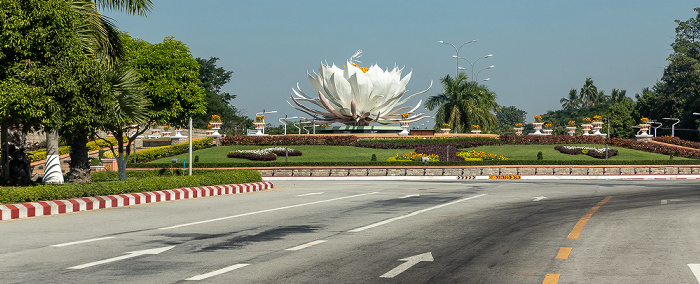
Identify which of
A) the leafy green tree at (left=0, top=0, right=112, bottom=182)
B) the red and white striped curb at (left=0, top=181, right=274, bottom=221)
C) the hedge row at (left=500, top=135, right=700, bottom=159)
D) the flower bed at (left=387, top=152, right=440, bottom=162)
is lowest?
the red and white striped curb at (left=0, top=181, right=274, bottom=221)

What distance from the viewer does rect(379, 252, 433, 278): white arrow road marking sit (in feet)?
26.7

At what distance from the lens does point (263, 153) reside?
160 feet

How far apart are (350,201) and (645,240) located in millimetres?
10492

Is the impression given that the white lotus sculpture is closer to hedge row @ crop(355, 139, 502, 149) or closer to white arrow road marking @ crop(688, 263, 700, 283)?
hedge row @ crop(355, 139, 502, 149)

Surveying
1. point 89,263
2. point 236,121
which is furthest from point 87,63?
point 236,121

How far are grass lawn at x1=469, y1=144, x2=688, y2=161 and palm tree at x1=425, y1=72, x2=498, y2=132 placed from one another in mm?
14998

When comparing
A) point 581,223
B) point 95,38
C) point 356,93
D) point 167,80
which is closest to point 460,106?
point 356,93

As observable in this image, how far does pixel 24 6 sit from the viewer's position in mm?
17469

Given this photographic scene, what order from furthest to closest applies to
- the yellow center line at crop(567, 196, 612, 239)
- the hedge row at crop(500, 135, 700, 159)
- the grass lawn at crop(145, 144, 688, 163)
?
1. the hedge row at crop(500, 135, 700, 159)
2. the grass lawn at crop(145, 144, 688, 163)
3. the yellow center line at crop(567, 196, 612, 239)

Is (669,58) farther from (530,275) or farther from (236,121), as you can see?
(530,275)

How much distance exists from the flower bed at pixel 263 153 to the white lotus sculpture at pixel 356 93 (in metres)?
12.3

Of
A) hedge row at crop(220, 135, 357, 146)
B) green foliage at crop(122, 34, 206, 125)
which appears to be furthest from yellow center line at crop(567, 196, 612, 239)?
hedge row at crop(220, 135, 357, 146)

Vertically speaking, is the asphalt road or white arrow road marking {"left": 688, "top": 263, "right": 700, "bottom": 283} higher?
white arrow road marking {"left": 688, "top": 263, "right": 700, "bottom": 283}

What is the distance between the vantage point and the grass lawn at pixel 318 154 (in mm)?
47281
